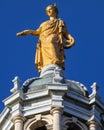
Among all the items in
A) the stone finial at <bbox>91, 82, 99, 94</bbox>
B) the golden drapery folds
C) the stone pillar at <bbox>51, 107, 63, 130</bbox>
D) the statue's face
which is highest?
the statue's face

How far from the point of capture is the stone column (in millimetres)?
45906

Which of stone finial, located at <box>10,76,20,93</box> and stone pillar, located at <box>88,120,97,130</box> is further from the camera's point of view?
stone finial, located at <box>10,76,20,93</box>

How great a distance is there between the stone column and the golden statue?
4289mm

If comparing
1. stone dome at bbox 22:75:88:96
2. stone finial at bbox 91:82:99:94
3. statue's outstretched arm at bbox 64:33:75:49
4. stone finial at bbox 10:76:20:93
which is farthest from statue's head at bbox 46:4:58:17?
stone finial at bbox 91:82:99:94

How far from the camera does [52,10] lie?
52125mm

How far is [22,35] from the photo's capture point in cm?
5138

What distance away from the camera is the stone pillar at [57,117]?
45.1 metres

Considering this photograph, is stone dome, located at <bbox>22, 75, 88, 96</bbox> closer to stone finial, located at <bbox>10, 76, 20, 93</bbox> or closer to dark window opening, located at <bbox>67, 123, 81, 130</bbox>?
stone finial, located at <bbox>10, 76, 20, 93</bbox>

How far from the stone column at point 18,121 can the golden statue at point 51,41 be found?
4.29 m

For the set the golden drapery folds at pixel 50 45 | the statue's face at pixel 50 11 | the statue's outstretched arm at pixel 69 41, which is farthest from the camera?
the statue's face at pixel 50 11

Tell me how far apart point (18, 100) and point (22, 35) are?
17.8 ft

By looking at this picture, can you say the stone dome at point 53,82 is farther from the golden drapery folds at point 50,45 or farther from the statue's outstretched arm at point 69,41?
the statue's outstretched arm at point 69,41

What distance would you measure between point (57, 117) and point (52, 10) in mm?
8070

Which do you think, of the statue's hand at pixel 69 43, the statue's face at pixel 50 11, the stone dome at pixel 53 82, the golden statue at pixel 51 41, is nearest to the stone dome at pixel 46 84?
the stone dome at pixel 53 82
